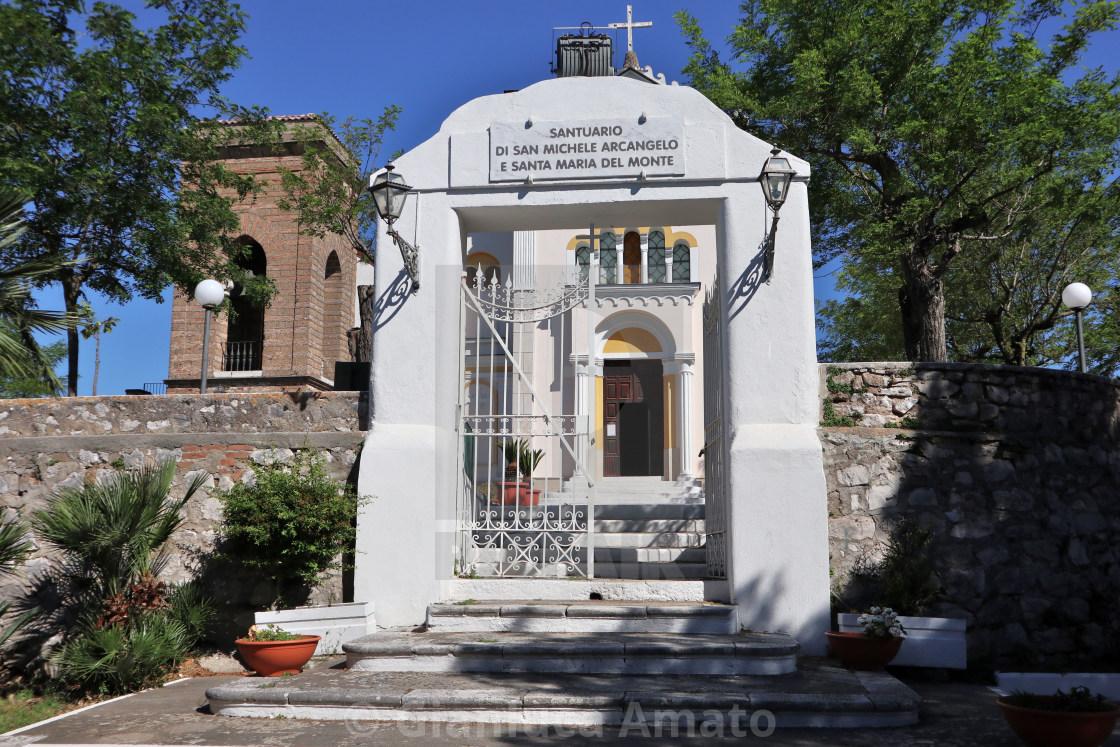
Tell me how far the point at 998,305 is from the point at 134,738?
60.5 feet

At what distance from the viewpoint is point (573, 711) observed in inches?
212

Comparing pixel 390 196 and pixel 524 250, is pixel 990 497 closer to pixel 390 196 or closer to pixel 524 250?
pixel 390 196

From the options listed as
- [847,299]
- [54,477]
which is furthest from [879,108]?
[54,477]

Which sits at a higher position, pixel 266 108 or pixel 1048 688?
pixel 266 108

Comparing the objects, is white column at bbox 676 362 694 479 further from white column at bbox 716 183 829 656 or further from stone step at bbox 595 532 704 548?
white column at bbox 716 183 829 656

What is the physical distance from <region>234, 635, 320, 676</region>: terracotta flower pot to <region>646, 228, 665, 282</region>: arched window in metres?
11.5

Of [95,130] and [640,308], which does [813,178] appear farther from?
[95,130]

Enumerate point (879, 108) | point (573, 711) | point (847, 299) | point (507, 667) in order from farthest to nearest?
point (847, 299)
point (879, 108)
point (507, 667)
point (573, 711)

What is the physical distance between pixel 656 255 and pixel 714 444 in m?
9.03

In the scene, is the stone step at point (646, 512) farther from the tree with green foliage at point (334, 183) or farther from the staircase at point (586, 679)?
the tree with green foliage at point (334, 183)

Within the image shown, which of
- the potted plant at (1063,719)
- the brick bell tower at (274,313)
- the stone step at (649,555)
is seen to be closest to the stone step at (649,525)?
the stone step at (649,555)

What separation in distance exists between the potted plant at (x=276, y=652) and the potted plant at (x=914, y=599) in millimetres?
4372

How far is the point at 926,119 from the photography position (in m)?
14.0

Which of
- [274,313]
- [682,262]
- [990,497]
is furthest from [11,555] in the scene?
[274,313]
